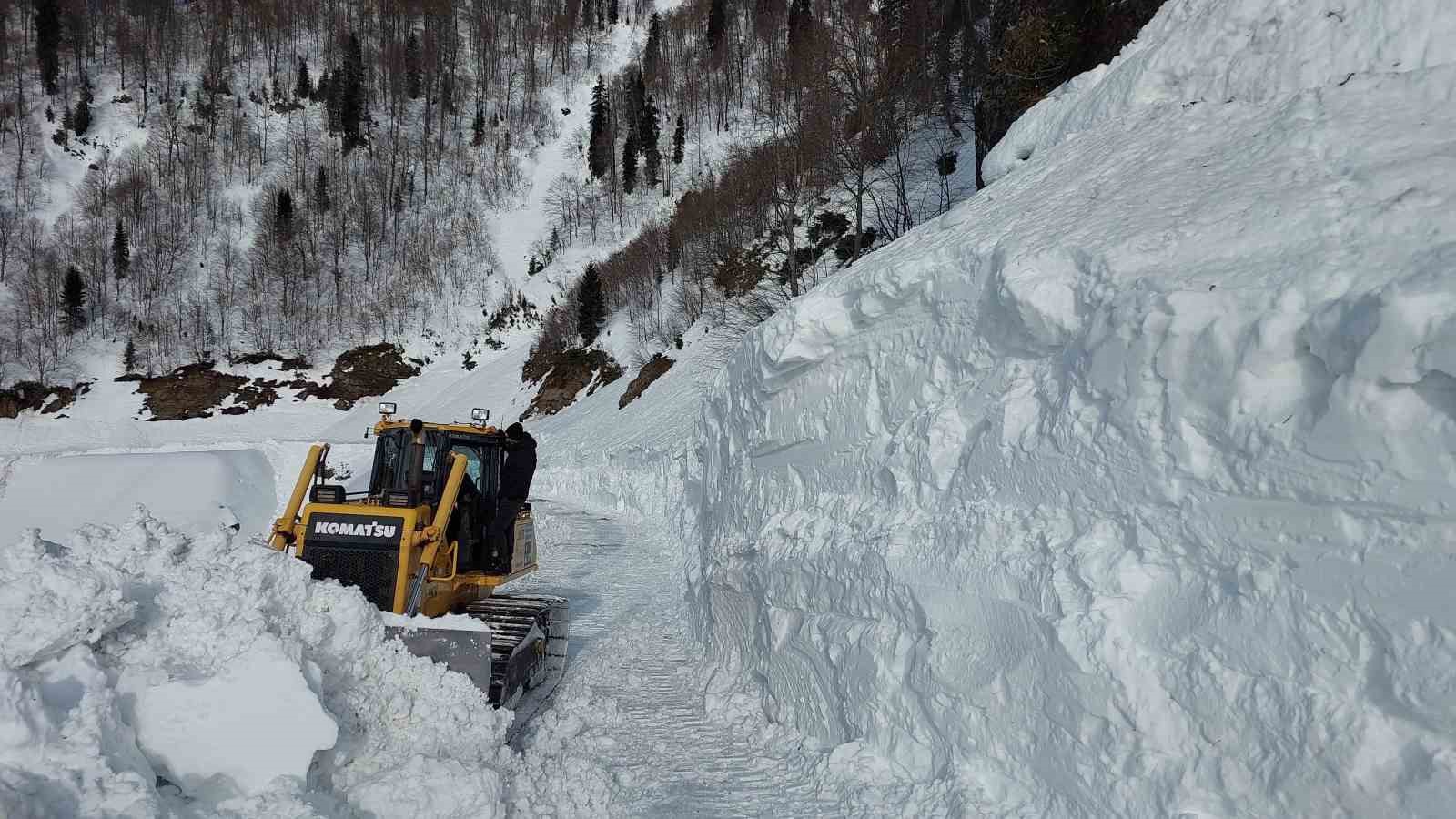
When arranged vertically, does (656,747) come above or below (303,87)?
below

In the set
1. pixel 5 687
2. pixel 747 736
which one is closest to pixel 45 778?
pixel 5 687

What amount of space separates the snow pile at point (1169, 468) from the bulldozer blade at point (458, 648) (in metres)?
2.25

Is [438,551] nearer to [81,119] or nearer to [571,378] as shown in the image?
[571,378]

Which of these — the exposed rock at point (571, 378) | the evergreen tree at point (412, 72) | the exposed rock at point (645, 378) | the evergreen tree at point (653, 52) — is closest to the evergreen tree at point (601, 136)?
the evergreen tree at point (653, 52)

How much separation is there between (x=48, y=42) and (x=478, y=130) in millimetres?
35433

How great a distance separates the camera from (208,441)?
4356 cm

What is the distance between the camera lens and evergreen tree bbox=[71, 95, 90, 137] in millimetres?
61125

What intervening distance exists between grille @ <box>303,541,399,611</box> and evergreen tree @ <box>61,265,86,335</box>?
201ft

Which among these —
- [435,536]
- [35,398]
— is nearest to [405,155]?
[35,398]

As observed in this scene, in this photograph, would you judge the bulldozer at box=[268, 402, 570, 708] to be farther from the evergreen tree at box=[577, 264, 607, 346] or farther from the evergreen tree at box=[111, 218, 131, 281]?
the evergreen tree at box=[111, 218, 131, 281]

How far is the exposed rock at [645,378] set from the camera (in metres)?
33.3

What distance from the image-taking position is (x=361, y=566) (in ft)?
19.9

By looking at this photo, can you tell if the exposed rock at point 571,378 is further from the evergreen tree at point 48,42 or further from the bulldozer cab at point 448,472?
the evergreen tree at point 48,42

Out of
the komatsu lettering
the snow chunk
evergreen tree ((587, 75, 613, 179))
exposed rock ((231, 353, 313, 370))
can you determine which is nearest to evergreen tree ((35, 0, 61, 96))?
exposed rock ((231, 353, 313, 370))
